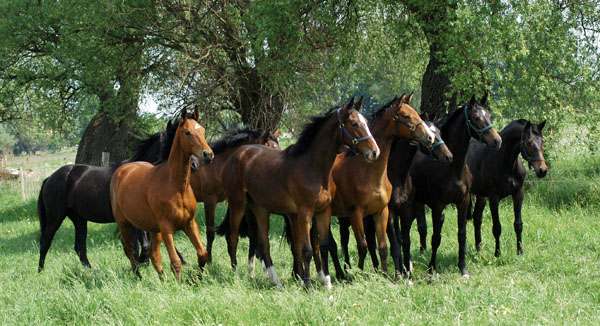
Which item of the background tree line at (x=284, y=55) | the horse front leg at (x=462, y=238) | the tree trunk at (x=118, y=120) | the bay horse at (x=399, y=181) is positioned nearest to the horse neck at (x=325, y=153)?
the bay horse at (x=399, y=181)

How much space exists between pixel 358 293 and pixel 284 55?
25.5 ft

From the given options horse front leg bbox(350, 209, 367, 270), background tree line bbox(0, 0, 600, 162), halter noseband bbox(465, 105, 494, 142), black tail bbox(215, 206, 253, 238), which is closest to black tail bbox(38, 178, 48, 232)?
black tail bbox(215, 206, 253, 238)

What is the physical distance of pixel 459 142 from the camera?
658 centimetres

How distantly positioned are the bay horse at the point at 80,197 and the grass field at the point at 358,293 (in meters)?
0.53

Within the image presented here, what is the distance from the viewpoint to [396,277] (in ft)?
20.3

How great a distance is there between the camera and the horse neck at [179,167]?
590 cm

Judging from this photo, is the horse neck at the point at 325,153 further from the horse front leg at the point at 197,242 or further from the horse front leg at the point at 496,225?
the horse front leg at the point at 496,225

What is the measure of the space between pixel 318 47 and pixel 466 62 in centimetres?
440

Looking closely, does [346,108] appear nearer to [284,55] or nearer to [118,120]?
[284,55]

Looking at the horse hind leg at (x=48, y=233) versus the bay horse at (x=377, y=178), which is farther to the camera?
the horse hind leg at (x=48, y=233)

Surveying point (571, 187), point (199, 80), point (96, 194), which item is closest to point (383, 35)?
point (199, 80)

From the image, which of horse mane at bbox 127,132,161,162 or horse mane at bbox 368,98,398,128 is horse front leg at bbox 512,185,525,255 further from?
horse mane at bbox 127,132,161,162

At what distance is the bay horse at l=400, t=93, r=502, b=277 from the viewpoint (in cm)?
643

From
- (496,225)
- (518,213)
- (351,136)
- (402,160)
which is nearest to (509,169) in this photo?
(518,213)
